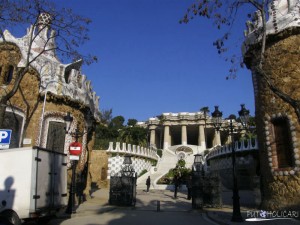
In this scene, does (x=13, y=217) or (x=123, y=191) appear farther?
(x=123, y=191)

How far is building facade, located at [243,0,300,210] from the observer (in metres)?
13.8

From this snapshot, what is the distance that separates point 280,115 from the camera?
1459cm

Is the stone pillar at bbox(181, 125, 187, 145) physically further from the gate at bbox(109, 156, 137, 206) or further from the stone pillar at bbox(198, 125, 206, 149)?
the gate at bbox(109, 156, 137, 206)

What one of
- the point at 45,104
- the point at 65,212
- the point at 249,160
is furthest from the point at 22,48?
the point at 249,160

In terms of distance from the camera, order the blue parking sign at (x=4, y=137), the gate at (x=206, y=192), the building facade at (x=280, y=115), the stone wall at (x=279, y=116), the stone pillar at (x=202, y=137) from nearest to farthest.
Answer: the blue parking sign at (x=4, y=137), the stone wall at (x=279, y=116), the building facade at (x=280, y=115), the gate at (x=206, y=192), the stone pillar at (x=202, y=137)

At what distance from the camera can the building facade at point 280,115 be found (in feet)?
45.2

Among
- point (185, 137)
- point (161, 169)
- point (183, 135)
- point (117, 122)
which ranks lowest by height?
point (161, 169)

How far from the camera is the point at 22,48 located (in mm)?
17047

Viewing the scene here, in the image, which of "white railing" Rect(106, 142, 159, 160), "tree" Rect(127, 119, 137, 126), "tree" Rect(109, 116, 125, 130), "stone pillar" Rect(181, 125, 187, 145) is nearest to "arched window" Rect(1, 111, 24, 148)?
"white railing" Rect(106, 142, 159, 160)

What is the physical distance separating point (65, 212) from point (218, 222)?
6.45 m

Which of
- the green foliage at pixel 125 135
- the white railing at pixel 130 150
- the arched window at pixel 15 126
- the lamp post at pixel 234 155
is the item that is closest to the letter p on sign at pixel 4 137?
the arched window at pixel 15 126

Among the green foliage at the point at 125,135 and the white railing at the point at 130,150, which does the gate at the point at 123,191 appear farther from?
the green foliage at the point at 125,135

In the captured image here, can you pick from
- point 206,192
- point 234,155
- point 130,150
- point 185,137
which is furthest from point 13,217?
point 185,137

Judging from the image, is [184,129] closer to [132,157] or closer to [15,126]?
[132,157]
